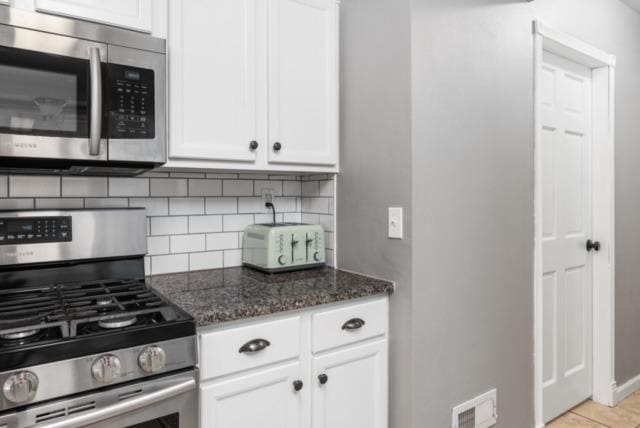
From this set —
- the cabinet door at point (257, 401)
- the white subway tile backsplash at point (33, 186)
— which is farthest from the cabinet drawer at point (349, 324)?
the white subway tile backsplash at point (33, 186)

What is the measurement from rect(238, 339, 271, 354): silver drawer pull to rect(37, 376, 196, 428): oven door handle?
0.69ft

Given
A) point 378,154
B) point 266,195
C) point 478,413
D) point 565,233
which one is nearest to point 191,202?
point 266,195

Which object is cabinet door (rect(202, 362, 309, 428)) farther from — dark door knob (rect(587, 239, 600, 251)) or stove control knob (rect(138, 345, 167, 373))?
dark door knob (rect(587, 239, 600, 251))

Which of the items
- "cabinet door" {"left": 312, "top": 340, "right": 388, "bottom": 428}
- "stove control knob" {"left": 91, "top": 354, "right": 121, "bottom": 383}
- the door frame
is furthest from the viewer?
the door frame

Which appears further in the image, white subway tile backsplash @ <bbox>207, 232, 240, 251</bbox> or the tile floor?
the tile floor

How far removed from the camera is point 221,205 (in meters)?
2.04

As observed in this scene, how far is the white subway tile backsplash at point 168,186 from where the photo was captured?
73.1 inches

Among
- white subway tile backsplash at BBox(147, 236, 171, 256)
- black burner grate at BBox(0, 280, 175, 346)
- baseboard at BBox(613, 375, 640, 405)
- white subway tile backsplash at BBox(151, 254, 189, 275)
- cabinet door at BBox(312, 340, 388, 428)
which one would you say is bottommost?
baseboard at BBox(613, 375, 640, 405)

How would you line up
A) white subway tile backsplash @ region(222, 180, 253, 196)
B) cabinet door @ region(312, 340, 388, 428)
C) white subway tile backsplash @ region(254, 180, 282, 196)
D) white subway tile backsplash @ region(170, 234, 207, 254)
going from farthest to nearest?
white subway tile backsplash @ region(254, 180, 282, 196) → white subway tile backsplash @ region(222, 180, 253, 196) → white subway tile backsplash @ region(170, 234, 207, 254) → cabinet door @ region(312, 340, 388, 428)

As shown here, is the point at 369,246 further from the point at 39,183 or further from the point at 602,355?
the point at 602,355

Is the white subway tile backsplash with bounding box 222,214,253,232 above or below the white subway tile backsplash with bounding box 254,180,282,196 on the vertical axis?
below

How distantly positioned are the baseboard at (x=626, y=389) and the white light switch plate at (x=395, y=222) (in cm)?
201

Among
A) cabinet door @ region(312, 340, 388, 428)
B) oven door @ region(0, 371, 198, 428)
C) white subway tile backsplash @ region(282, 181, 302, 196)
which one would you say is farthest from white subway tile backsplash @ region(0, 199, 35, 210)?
cabinet door @ region(312, 340, 388, 428)

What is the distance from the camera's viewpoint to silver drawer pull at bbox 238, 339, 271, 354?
1.38 metres
